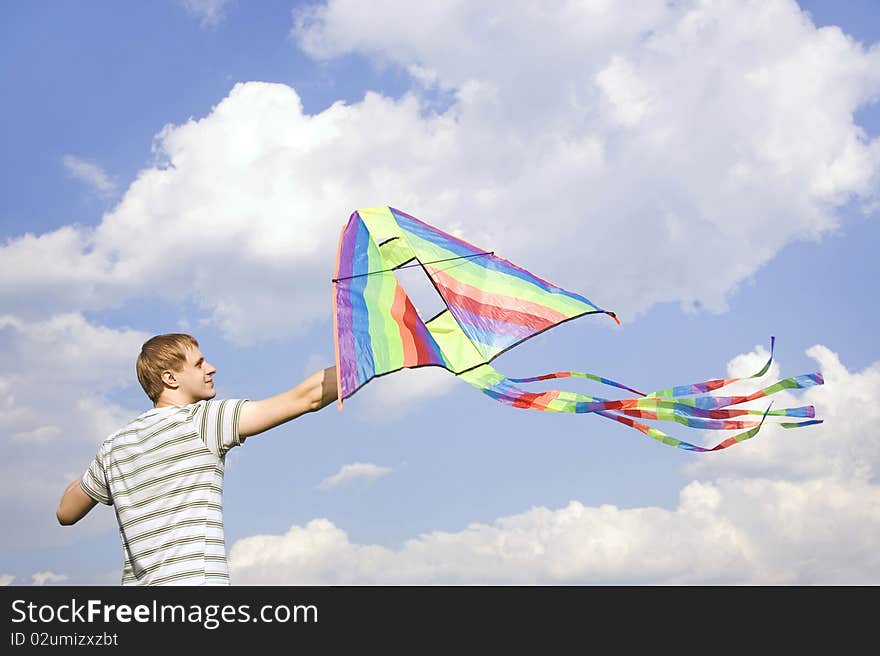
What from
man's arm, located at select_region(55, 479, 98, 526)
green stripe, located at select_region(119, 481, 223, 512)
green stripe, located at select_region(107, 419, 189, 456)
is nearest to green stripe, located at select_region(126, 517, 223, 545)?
green stripe, located at select_region(119, 481, 223, 512)

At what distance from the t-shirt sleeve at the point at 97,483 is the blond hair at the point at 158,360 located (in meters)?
0.41

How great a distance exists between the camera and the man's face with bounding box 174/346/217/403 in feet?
12.3

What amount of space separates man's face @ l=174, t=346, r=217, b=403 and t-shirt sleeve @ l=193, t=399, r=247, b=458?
0.98ft

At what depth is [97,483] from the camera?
12.5 ft

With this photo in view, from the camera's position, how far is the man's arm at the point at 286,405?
3398 mm

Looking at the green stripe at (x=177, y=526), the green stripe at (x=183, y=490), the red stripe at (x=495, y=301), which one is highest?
the red stripe at (x=495, y=301)

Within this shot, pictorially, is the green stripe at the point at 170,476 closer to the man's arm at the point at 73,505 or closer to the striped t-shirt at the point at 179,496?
the striped t-shirt at the point at 179,496

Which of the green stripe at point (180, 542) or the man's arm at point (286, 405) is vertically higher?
the man's arm at point (286, 405)

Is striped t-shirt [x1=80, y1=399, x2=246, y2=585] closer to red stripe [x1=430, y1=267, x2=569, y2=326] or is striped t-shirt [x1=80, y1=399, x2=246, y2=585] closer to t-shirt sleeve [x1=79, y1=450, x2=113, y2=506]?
t-shirt sleeve [x1=79, y1=450, x2=113, y2=506]

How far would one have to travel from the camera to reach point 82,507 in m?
3.94

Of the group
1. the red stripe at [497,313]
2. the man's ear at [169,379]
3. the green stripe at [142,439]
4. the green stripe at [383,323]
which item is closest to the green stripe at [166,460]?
the green stripe at [142,439]
